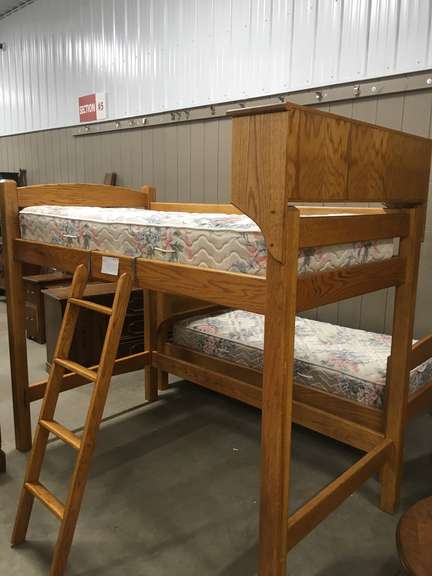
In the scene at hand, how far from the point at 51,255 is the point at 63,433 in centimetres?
90

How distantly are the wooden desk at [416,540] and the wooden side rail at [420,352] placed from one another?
85 centimetres

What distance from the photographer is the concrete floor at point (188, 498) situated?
1682 mm

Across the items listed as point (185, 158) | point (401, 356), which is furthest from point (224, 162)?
point (401, 356)

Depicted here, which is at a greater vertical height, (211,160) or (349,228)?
(211,160)

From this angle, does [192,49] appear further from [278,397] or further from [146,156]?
[278,397]

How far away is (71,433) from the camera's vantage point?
1.72m

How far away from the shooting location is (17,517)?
176 centimetres

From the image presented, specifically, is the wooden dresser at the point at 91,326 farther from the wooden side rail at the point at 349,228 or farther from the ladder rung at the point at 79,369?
the wooden side rail at the point at 349,228

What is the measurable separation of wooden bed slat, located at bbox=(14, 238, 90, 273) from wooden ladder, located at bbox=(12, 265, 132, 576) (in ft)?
0.42

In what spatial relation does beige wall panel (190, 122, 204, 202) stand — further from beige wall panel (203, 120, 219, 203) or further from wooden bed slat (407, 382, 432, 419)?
wooden bed slat (407, 382, 432, 419)

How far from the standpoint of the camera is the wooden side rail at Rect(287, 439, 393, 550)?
1.46 m

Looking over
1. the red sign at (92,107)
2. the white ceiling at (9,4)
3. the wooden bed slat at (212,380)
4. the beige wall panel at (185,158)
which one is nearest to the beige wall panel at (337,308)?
the beige wall panel at (185,158)

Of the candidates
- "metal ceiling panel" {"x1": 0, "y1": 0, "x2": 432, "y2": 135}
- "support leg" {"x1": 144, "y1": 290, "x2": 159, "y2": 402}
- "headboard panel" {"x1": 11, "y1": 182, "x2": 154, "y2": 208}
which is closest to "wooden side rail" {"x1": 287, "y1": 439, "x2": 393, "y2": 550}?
"support leg" {"x1": 144, "y1": 290, "x2": 159, "y2": 402}

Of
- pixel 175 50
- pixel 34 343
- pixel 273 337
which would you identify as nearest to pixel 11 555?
pixel 273 337
